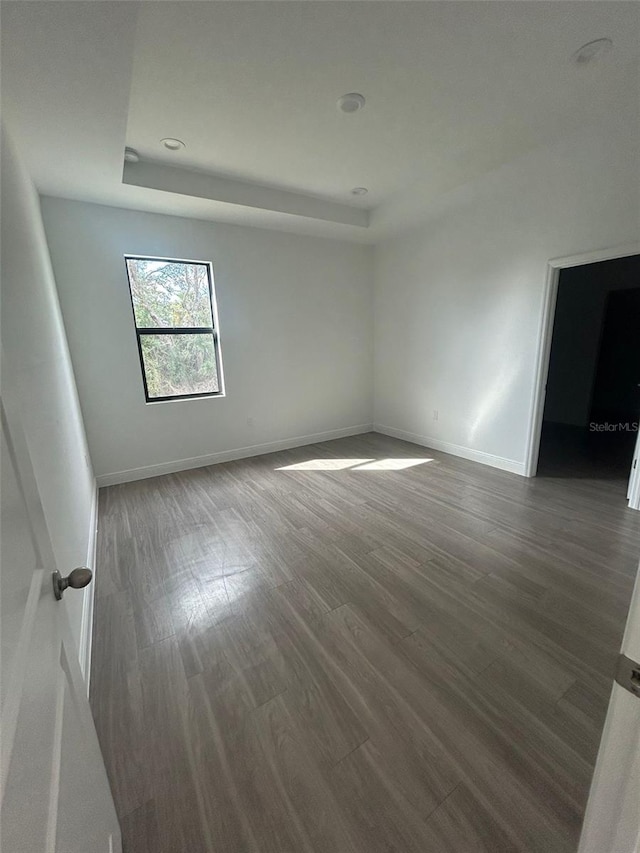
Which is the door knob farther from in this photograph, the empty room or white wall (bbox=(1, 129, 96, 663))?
white wall (bbox=(1, 129, 96, 663))

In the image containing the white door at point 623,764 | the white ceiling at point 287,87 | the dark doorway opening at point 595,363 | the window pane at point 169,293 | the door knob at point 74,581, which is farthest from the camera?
the dark doorway opening at point 595,363

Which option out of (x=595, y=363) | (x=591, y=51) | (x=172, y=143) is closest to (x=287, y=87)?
(x=172, y=143)

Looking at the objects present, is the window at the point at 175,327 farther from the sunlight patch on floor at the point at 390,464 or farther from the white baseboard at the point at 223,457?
the sunlight patch on floor at the point at 390,464

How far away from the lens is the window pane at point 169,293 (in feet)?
11.6

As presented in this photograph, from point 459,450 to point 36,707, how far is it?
4238 mm

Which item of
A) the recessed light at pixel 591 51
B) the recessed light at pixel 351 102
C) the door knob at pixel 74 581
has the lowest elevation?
the door knob at pixel 74 581

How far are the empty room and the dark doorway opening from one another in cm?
8

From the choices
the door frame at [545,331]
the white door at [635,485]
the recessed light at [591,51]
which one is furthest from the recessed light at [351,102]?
→ the white door at [635,485]

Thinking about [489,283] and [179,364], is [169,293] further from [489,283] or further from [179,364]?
[489,283]

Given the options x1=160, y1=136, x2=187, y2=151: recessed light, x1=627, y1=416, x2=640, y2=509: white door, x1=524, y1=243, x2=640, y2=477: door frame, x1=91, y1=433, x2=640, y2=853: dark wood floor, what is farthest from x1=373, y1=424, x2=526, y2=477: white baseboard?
x1=160, y1=136, x2=187, y2=151: recessed light

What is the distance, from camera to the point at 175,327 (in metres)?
3.78

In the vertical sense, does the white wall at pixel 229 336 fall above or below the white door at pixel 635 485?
above

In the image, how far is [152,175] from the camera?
9.57 feet

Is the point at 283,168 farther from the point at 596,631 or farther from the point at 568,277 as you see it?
the point at 568,277
